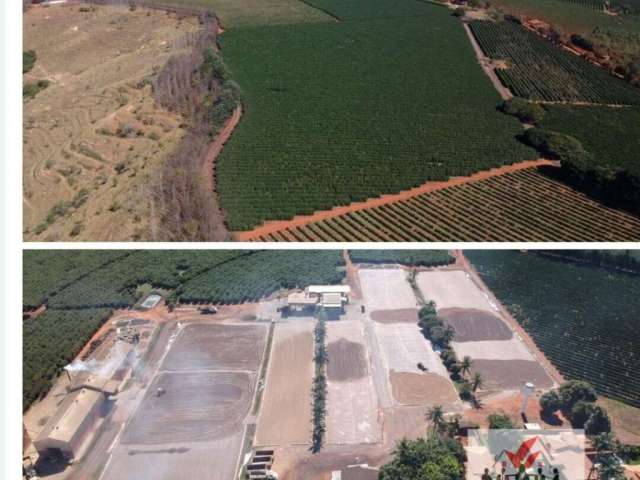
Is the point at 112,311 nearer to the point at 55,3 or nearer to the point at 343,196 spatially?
the point at 343,196

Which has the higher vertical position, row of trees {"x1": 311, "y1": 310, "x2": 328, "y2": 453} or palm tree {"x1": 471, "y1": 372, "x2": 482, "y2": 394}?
palm tree {"x1": 471, "y1": 372, "x2": 482, "y2": 394}

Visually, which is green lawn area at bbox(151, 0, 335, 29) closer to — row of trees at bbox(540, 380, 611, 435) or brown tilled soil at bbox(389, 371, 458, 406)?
brown tilled soil at bbox(389, 371, 458, 406)

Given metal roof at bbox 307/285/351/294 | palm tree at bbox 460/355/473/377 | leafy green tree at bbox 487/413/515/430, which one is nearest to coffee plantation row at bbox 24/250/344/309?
metal roof at bbox 307/285/351/294

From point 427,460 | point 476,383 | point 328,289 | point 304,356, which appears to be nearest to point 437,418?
point 427,460

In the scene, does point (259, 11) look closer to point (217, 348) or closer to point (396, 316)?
point (396, 316)

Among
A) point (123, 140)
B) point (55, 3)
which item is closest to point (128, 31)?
point (55, 3)

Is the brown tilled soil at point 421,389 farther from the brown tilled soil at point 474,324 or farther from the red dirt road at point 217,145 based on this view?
the red dirt road at point 217,145
